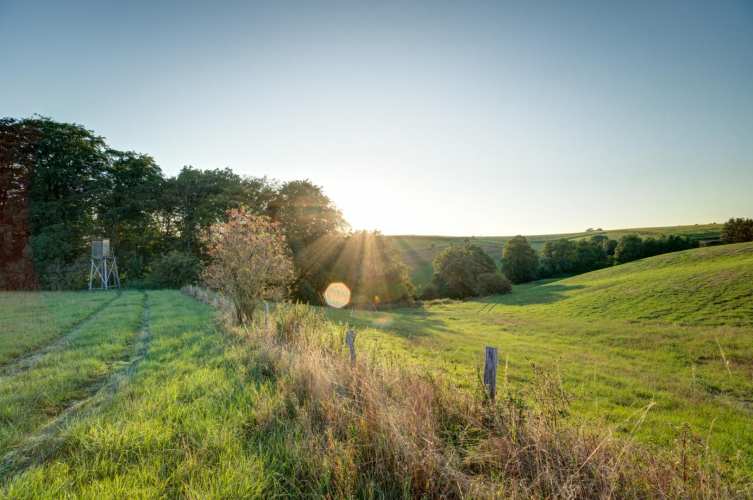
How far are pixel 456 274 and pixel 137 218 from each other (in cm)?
4733

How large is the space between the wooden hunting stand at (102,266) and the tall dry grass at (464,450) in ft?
120

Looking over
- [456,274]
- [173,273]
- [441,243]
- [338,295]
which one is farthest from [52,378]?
[441,243]

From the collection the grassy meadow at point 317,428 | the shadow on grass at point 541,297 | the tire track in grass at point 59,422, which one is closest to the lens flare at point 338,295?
the shadow on grass at point 541,297

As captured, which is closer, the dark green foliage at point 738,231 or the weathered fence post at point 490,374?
the weathered fence post at point 490,374

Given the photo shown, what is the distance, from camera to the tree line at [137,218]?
29.7m

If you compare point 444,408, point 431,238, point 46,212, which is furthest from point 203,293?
point 431,238

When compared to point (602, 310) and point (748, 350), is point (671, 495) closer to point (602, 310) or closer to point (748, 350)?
point (748, 350)

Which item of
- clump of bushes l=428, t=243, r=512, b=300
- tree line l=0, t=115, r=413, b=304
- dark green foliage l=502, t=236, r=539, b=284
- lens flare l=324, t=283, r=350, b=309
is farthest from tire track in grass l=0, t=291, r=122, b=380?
dark green foliage l=502, t=236, r=539, b=284

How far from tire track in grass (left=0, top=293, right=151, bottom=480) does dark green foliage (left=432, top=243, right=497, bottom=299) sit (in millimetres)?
46010

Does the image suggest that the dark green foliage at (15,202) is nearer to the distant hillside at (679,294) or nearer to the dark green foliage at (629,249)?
the distant hillside at (679,294)

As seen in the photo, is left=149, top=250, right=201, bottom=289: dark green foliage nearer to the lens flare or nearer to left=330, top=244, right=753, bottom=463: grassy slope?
the lens flare

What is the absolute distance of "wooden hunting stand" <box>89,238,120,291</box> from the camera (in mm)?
29078

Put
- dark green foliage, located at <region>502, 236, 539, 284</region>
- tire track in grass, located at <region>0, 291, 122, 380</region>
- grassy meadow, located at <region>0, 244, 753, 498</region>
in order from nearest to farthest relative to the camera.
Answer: grassy meadow, located at <region>0, 244, 753, 498</region>
tire track in grass, located at <region>0, 291, 122, 380</region>
dark green foliage, located at <region>502, 236, 539, 284</region>

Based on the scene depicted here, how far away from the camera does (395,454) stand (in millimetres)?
2824
